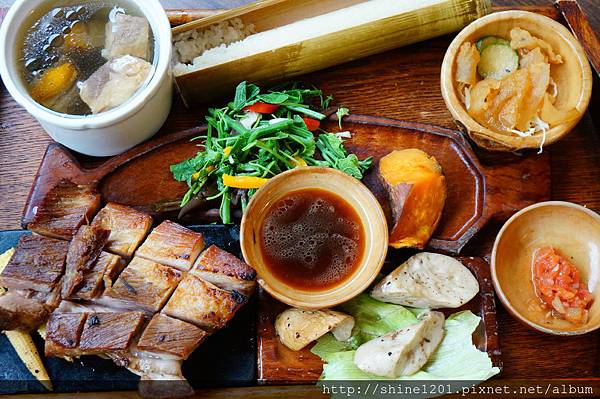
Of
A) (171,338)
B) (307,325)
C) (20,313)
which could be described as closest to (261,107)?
(307,325)

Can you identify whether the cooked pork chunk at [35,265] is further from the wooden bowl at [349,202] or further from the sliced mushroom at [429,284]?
the sliced mushroom at [429,284]


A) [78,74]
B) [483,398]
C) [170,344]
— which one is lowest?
[483,398]

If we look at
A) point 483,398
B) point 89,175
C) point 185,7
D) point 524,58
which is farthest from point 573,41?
point 89,175

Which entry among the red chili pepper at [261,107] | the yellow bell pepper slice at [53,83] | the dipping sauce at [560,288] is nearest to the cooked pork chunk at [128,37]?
the yellow bell pepper slice at [53,83]

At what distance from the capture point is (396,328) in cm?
321

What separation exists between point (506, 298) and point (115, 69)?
216 centimetres

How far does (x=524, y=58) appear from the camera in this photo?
3.42 metres

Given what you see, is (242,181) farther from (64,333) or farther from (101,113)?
(64,333)

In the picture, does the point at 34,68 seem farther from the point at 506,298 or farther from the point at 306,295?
the point at 506,298

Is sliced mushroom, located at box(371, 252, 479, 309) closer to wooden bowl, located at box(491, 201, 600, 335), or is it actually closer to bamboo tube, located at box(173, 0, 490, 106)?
wooden bowl, located at box(491, 201, 600, 335)

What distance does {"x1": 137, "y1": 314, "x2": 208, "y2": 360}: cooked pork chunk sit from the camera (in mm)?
2912

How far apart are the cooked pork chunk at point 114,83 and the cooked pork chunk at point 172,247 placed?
2.11ft

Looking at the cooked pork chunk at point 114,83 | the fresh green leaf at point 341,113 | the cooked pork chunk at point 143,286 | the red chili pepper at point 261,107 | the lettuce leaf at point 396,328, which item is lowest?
the lettuce leaf at point 396,328

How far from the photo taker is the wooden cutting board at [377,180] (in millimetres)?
3391
